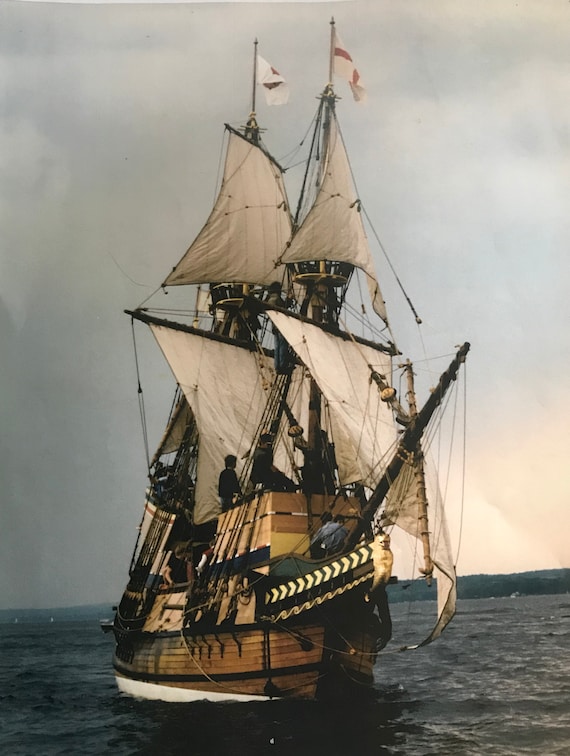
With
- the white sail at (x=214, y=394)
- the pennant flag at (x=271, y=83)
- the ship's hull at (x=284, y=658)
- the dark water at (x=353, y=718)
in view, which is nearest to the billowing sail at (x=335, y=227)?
the pennant flag at (x=271, y=83)

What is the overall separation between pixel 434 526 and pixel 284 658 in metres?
3.14

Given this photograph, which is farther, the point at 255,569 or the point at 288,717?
the point at 255,569

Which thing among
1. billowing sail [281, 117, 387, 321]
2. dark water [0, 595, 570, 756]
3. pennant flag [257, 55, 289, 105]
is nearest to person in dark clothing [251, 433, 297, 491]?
billowing sail [281, 117, 387, 321]

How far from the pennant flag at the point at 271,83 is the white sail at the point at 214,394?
5167mm

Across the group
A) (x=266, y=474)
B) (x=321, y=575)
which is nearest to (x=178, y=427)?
(x=266, y=474)

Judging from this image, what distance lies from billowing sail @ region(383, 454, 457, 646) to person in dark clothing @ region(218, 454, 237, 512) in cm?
354

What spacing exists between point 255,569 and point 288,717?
252 centimetres

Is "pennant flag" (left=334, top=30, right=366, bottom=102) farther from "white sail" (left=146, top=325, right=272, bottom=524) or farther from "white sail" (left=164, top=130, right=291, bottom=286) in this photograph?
"white sail" (left=146, top=325, right=272, bottom=524)

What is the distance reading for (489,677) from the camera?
13.7 meters

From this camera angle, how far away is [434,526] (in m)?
13.0

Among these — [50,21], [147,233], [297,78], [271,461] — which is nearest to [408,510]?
[271,461]

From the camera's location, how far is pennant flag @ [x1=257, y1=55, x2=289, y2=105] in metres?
12.0

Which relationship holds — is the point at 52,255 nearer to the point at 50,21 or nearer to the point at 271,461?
the point at 50,21

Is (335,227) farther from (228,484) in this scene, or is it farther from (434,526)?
(434,526)
